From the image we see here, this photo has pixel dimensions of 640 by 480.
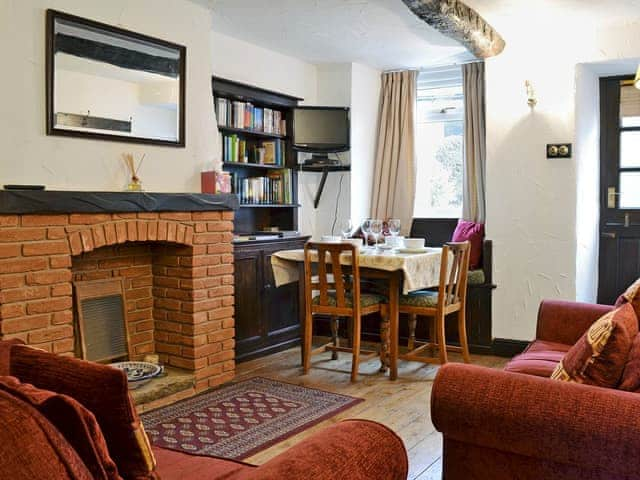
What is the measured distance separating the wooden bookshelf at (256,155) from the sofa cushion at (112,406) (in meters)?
3.55

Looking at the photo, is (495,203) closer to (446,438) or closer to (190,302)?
(190,302)

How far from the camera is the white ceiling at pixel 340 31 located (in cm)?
405

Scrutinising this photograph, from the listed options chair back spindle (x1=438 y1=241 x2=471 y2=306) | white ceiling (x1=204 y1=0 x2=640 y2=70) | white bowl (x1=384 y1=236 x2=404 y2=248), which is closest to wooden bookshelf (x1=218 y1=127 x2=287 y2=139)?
white ceiling (x1=204 y1=0 x2=640 y2=70)

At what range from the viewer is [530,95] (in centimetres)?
446

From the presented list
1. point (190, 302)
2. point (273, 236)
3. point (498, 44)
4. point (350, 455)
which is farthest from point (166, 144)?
point (350, 455)

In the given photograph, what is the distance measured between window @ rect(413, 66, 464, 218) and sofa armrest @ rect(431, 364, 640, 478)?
13.7ft

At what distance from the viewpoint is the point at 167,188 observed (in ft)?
12.6

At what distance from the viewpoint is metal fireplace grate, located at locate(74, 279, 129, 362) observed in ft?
11.8

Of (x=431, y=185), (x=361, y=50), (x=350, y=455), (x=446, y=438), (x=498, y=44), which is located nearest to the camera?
(x=350, y=455)

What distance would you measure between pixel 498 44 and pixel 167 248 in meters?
2.75

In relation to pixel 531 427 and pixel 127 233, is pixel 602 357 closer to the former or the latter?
pixel 531 427

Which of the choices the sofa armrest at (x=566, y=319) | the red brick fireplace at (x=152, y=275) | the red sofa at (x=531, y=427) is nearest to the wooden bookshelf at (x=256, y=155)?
the red brick fireplace at (x=152, y=275)

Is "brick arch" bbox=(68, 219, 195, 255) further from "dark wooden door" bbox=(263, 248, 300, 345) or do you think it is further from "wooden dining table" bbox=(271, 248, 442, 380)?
"dark wooden door" bbox=(263, 248, 300, 345)

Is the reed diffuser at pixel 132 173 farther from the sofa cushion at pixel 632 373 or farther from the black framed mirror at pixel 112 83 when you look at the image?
the sofa cushion at pixel 632 373
